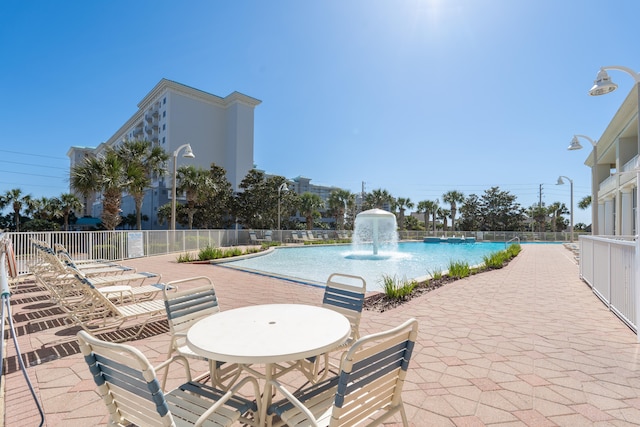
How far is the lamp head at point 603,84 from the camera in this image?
7.27 metres

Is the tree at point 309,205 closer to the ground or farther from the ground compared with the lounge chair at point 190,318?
farther from the ground

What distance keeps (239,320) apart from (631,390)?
367 cm

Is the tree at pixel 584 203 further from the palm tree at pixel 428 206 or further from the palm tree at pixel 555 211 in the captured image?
the palm tree at pixel 428 206

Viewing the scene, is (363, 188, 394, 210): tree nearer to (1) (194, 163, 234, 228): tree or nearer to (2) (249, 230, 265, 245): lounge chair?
(1) (194, 163, 234, 228): tree

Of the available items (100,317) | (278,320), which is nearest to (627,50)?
(278,320)

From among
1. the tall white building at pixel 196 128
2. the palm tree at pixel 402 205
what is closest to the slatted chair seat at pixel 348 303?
the tall white building at pixel 196 128

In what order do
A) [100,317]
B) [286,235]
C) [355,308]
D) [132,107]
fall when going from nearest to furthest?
[355,308], [100,317], [286,235], [132,107]

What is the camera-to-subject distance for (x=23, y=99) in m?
30.9

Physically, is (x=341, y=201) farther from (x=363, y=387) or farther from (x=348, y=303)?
(x=363, y=387)

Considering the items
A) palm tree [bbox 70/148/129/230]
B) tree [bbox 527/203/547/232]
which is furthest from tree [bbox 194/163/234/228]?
tree [bbox 527/203/547/232]

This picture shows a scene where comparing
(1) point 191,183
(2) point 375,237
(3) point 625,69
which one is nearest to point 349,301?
(3) point 625,69

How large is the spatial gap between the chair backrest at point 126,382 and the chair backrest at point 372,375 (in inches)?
33.3

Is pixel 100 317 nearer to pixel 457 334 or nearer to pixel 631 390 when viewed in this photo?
pixel 457 334

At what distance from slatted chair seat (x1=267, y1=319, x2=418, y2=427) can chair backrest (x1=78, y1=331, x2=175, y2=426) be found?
667mm
